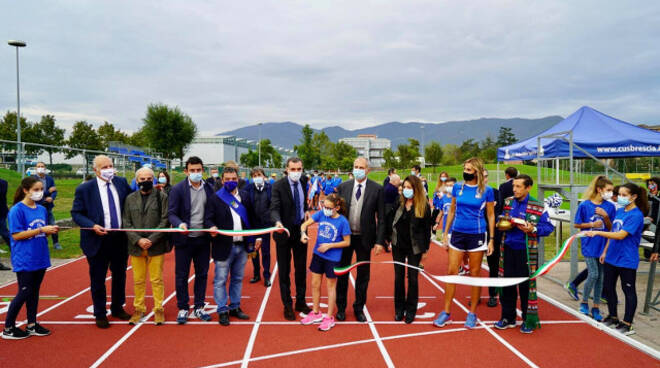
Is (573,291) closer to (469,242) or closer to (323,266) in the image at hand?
(469,242)

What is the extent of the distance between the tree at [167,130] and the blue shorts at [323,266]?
49990mm

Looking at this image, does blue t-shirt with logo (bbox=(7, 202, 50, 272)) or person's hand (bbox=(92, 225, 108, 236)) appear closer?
blue t-shirt with logo (bbox=(7, 202, 50, 272))

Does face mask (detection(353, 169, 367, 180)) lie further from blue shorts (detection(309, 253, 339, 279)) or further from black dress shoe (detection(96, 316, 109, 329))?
Result: black dress shoe (detection(96, 316, 109, 329))

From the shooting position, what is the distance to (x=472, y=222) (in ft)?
16.4

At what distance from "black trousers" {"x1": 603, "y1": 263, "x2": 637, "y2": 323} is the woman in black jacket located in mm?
2282

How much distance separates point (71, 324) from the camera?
5172 millimetres

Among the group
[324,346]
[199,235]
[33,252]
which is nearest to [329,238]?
[324,346]

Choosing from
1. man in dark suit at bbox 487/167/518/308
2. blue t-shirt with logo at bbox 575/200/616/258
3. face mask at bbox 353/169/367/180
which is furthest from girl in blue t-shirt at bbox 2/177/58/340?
blue t-shirt with logo at bbox 575/200/616/258

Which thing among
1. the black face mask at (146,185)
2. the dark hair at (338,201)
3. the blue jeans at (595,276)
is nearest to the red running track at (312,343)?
the blue jeans at (595,276)

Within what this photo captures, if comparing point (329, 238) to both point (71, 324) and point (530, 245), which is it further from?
point (71, 324)

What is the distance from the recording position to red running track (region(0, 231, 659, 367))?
13.6ft

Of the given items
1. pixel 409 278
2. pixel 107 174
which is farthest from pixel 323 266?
pixel 107 174

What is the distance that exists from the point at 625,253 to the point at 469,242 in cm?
190

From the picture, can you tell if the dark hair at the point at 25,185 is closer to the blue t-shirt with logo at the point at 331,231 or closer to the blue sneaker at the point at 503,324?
the blue t-shirt with logo at the point at 331,231
